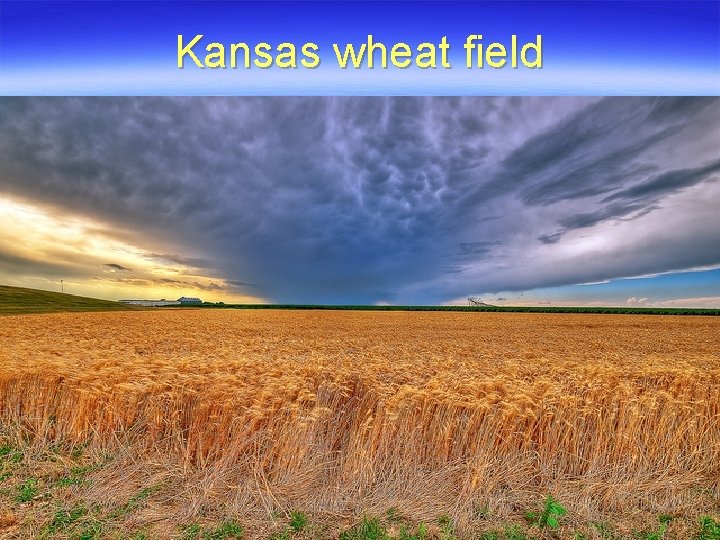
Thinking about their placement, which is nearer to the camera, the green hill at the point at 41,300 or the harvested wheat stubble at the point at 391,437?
the harvested wheat stubble at the point at 391,437

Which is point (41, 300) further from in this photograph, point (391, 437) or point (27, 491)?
point (391, 437)

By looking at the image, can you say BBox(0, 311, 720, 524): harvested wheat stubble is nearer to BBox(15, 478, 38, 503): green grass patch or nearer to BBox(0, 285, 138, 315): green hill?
BBox(15, 478, 38, 503): green grass patch

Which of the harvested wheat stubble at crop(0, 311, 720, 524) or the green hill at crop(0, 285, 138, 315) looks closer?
the harvested wheat stubble at crop(0, 311, 720, 524)

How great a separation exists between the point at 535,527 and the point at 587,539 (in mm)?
572

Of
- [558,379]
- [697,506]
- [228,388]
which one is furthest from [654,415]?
[228,388]

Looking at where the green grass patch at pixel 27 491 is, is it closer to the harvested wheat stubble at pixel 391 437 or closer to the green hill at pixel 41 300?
the harvested wheat stubble at pixel 391 437

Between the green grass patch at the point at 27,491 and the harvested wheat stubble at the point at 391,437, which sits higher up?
the harvested wheat stubble at the point at 391,437

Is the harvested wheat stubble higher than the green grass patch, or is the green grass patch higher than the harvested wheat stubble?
the harvested wheat stubble

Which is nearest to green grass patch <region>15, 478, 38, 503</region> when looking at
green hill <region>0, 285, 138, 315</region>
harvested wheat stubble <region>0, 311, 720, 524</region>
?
harvested wheat stubble <region>0, 311, 720, 524</region>

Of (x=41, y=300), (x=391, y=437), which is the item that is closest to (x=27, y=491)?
(x=391, y=437)

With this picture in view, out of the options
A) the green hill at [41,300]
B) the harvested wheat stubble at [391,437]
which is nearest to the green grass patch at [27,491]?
the harvested wheat stubble at [391,437]

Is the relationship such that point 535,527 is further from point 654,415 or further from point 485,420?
point 654,415

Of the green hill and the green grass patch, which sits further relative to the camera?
the green hill

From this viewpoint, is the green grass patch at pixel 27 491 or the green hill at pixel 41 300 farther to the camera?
the green hill at pixel 41 300
